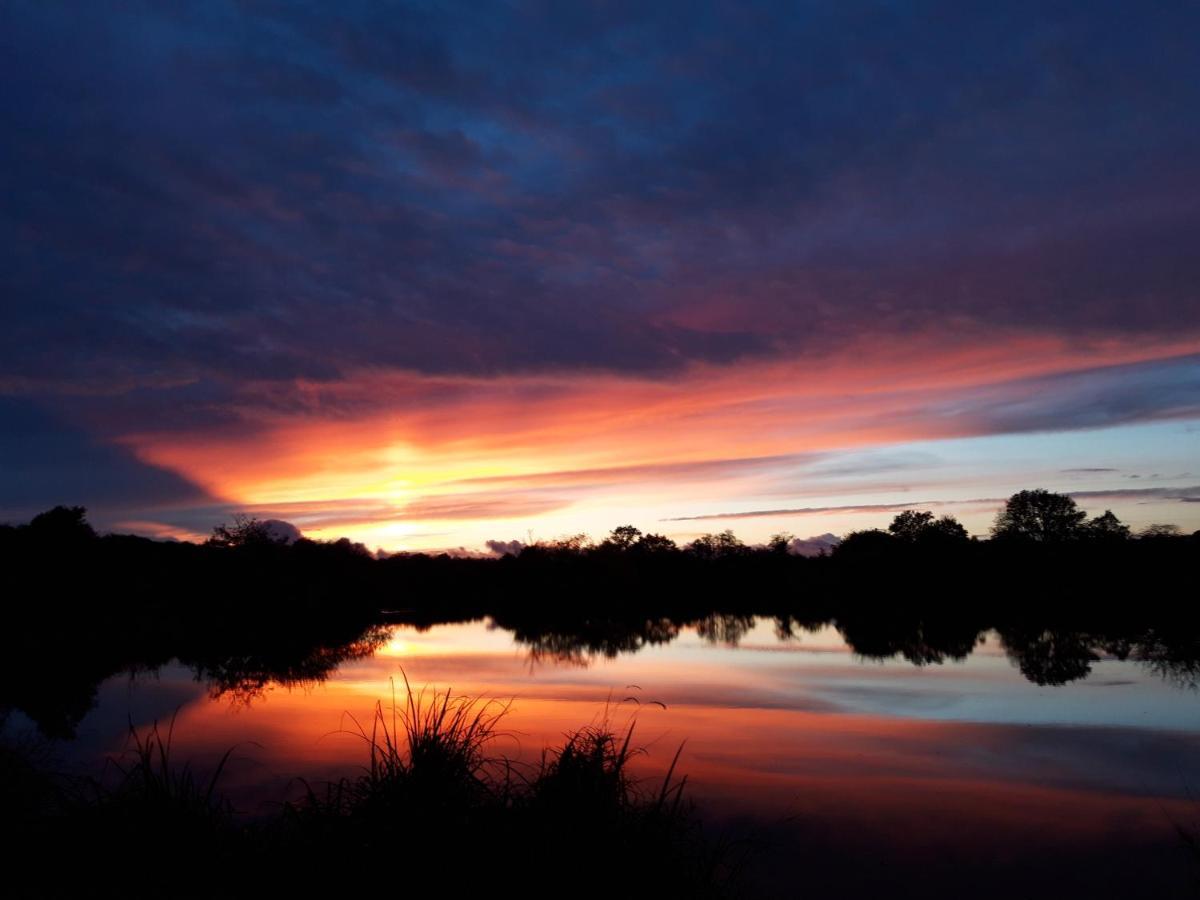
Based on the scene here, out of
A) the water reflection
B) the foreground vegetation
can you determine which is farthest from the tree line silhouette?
the foreground vegetation

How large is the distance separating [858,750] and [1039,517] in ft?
239

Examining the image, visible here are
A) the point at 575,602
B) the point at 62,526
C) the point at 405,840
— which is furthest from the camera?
the point at 575,602

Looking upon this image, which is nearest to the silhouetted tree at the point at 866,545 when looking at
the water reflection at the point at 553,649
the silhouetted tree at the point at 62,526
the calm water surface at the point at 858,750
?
the water reflection at the point at 553,649

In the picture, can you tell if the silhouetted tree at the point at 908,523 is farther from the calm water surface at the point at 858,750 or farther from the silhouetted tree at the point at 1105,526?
the calm water surface at the point at 858,750

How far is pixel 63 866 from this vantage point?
6.55 metres

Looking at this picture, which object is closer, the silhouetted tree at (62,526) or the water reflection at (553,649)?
the water reflection at (553,649)

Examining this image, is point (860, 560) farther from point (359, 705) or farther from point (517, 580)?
point (359, 705)

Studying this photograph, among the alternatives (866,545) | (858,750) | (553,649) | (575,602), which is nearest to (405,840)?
(858,750)

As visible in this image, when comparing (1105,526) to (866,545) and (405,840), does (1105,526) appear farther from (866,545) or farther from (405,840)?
(405,840)

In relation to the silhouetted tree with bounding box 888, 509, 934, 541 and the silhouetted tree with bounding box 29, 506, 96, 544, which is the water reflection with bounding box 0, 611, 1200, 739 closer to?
the silhouetted tree with bounding box 29, 506, 96, 544

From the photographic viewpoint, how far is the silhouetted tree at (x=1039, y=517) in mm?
76438

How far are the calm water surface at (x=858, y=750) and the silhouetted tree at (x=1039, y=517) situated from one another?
56616 millimetres

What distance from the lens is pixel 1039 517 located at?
258 feet

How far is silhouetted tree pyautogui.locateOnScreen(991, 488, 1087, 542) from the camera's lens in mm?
76438
